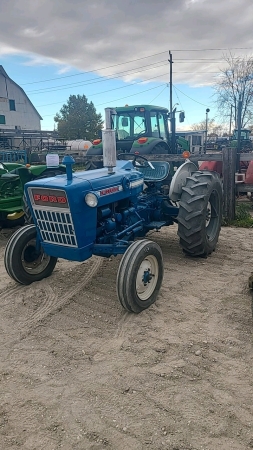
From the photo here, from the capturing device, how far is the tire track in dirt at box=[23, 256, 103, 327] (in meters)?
3.46

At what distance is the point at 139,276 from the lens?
347 centimetres

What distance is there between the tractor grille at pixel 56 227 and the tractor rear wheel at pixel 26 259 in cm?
46

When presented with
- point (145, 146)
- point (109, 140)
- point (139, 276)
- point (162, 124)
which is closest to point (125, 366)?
point (139, 276)

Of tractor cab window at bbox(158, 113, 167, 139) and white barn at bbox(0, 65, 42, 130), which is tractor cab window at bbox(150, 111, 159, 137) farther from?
white barn at bbox(0, 65, 42, 130)

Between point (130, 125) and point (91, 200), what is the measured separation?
653cm

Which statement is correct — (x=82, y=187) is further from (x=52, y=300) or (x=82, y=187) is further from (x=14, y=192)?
(x=14, y=192)

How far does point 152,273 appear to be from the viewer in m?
3.68

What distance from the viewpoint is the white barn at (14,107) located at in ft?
121

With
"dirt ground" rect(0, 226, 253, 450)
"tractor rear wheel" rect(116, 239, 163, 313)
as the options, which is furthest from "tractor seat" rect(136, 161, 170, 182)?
"tractor rear wheel" rect(116, 239, 163, 313)

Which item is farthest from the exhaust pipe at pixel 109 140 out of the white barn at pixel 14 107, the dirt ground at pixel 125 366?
the white barn at pixel 14 107

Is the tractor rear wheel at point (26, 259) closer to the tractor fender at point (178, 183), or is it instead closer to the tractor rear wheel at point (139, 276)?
the tractor rear wheel at point (139, 276)

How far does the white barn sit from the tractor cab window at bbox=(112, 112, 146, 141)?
29.9 m

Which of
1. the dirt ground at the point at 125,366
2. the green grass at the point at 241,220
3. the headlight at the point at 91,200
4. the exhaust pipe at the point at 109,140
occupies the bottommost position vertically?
the dirt ground at the point at 125,366

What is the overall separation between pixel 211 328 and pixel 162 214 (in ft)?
7.55
